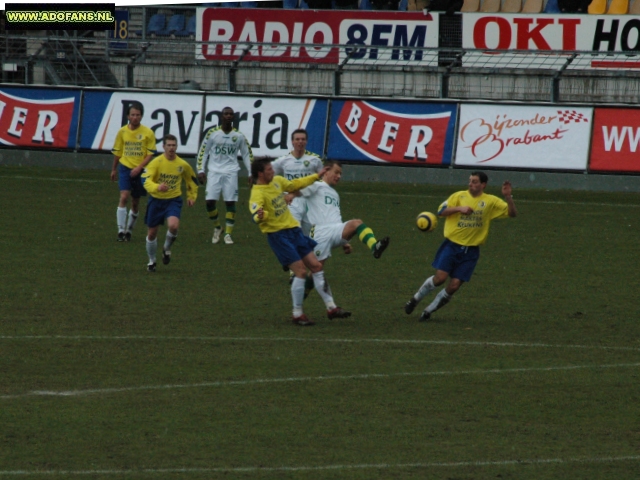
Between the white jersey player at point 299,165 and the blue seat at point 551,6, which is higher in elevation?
the blue seat at point 551,6

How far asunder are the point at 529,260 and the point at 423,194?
29.0ft

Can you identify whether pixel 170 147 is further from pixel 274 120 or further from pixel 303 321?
pixel 274 120

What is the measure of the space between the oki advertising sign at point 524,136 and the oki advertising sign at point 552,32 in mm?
7835

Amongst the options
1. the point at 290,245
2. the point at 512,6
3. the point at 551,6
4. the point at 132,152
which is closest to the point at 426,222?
the point at 290,245

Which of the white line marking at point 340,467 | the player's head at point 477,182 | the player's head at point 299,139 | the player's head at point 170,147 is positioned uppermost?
the player's head at point 299,139

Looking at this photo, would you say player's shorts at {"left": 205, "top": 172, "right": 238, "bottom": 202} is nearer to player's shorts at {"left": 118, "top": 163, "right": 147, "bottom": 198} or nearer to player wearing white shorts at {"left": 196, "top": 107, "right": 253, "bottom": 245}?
player wearing white shorts at {"left": 196, "top": 107, "right": 253, "bottom": 245}

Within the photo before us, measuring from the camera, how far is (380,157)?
27.9m

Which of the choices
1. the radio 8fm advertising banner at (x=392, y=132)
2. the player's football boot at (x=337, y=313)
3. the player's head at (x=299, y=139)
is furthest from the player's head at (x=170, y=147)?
the radio 8fm advertising banner at (x=392, y=132)

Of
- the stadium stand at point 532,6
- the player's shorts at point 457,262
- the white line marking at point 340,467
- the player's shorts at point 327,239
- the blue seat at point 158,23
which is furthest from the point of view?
the blue seat at point 158,23

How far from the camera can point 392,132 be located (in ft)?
90.9

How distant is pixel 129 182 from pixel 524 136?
11.3 meters

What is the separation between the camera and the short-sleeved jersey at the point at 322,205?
13.3 metres

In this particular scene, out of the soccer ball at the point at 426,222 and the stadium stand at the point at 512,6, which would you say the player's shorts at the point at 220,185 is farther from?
the stadium stand at the point at 512,6

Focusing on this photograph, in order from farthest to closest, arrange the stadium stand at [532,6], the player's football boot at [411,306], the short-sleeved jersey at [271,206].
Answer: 1. the stadium stand at [532,6]
2. the player's football boot at [411,306]
3. the short-sleeved jersey at [271,206]
